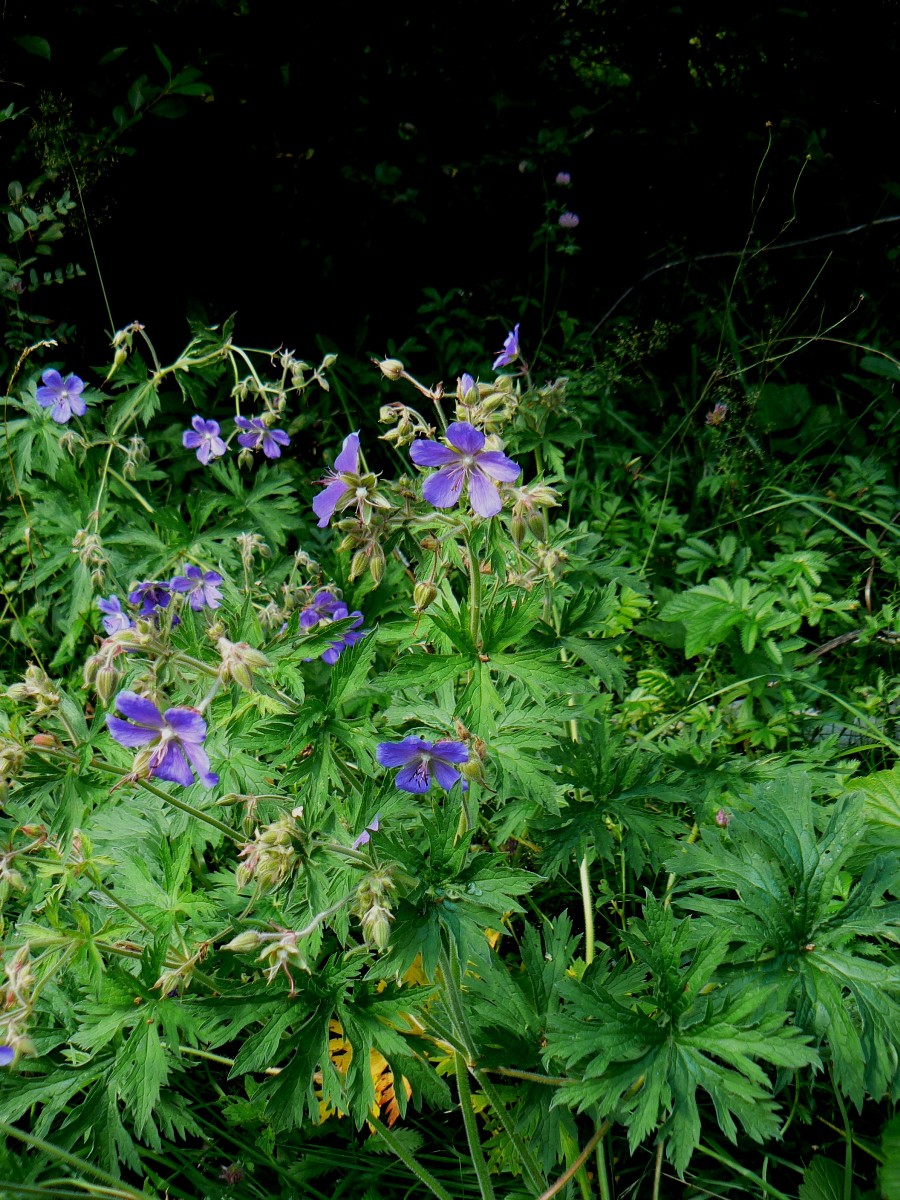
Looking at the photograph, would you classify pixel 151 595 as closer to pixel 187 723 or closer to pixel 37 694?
pixel 37 694

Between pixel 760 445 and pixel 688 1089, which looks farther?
pixel 760 445

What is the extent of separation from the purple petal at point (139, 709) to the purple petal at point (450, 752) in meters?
0.39

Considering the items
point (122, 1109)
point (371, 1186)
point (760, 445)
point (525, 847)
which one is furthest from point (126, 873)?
point (760, 445)

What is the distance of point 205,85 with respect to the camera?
10.5 ft

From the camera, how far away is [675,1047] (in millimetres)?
1385

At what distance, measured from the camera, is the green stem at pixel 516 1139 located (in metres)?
1.53

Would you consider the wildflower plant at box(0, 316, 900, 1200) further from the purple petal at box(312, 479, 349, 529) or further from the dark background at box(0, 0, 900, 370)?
the dark background at box(0, 0, 900, 370)

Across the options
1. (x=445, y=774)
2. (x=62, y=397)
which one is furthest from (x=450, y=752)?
(x=62, y=397)

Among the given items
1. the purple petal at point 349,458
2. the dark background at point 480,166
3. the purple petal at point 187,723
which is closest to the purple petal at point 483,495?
the purple petal at point 349,458

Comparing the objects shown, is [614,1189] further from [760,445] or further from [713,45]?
[713,45]

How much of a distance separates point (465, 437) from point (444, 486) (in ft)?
0.25

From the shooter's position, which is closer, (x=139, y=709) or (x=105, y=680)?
(x=139, y=709)

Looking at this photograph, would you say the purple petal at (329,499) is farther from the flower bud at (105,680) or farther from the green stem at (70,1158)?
the green stem at (70,1158)

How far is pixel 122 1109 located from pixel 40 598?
1777 mm
